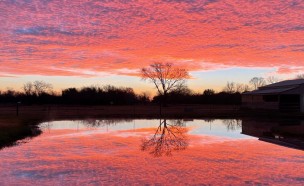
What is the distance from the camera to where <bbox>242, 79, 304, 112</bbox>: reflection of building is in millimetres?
Result: 47594

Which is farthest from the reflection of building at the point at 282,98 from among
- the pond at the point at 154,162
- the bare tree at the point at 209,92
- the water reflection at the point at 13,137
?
the bare tree at the point at 209,92

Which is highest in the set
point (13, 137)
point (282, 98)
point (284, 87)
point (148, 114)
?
point (284, 87)

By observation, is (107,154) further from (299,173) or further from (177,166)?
(299,173)

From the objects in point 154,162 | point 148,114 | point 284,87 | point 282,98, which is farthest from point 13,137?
point 284,87

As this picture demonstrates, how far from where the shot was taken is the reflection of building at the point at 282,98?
1874 inches

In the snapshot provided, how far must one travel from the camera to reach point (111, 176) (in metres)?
11.3

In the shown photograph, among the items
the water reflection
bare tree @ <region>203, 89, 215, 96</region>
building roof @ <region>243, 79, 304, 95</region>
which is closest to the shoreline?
building roof @ <region>243, 79, 304, 95</region>

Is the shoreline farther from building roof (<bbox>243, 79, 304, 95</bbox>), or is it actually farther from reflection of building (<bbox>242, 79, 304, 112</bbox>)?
building roof (<bbox>243, 79, 304, 95</bbox>)

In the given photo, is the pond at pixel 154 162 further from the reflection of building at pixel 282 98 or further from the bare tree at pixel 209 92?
the bare tree at pixel 209 92

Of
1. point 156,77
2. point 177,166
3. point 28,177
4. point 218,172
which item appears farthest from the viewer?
point 156,77

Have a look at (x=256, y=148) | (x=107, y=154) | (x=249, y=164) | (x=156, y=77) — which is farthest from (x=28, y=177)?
(x=156, y=77)

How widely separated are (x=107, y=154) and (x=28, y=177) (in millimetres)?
5173

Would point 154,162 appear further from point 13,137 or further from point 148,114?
point 148,114

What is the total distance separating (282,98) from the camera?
53.3 m
